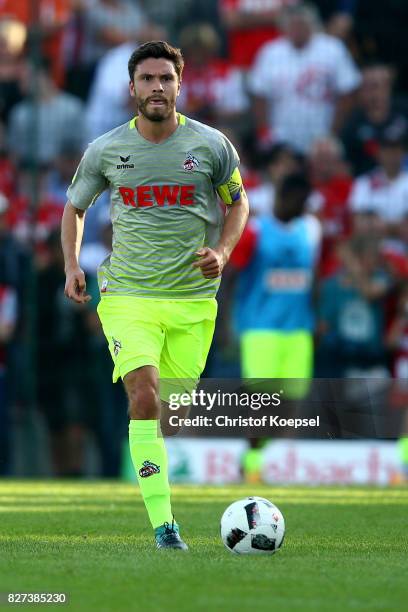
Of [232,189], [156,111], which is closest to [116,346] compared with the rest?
[232,189]

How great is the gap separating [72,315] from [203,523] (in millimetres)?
5517

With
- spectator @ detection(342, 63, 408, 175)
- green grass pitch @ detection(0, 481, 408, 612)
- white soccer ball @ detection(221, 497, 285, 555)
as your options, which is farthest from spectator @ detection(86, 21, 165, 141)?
white soccer ball @ detection(221, 497, 285, 555)

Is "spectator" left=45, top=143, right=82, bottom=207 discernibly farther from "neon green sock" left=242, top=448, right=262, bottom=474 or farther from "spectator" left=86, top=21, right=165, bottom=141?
"neon green sock" left=242, top=448, right=262, bottom=474

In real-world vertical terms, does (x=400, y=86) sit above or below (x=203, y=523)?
above

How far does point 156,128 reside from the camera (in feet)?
21.9

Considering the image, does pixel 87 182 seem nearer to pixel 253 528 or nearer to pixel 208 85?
pixel 253 528

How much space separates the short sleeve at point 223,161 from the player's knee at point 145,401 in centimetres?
117

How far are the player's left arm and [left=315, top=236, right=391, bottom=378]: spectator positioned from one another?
20.0 feet

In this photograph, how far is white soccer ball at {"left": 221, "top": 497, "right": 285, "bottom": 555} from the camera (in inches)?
237

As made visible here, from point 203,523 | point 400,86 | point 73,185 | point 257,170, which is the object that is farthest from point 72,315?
point 73,185

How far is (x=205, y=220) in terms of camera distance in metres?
6.77

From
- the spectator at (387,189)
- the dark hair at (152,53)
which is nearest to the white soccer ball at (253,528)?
the dark hair at (152,53)

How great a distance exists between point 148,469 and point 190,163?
153 centimetres

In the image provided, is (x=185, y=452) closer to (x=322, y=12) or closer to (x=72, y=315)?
(x=72, y=315)
